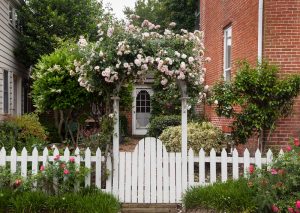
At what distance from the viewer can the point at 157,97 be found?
18.8 meters

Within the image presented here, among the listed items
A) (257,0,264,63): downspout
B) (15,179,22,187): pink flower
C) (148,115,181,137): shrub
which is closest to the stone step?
(15,179,22,187): pink flower

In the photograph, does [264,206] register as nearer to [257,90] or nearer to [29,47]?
[257,90]

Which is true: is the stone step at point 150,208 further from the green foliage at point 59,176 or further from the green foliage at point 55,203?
the green foliage at point 59,176

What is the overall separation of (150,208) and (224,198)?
1.45 meters

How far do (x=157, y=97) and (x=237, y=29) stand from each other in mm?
7572

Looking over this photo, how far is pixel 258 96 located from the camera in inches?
360

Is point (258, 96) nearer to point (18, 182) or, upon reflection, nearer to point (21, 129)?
point (18, 182)

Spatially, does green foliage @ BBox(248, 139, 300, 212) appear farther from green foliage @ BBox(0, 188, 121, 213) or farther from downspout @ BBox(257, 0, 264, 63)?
downspout @ BBox(257, 0, 264, 63)

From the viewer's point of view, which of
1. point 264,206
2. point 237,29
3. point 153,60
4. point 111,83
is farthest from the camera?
point 237,29

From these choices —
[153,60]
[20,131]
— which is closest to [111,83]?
[153,60]

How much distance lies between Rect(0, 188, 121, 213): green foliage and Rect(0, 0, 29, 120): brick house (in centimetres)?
693

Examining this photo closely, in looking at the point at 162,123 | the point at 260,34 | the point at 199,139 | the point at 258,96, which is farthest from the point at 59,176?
the point at 162,123

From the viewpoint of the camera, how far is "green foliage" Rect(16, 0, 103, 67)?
56.5ft

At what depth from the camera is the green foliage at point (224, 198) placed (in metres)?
6.25
